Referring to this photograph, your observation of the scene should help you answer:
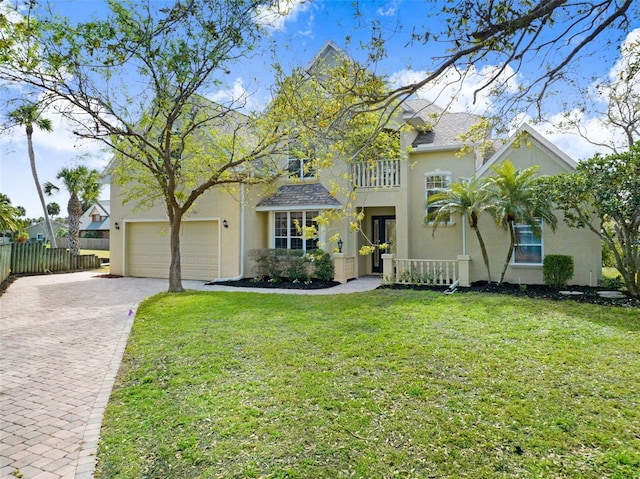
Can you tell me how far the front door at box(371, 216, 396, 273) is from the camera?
57.4ft

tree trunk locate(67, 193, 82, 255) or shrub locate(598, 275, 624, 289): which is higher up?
tree trunk locate(67, 193, 82, 255)

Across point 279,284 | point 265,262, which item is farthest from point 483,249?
point 265,262

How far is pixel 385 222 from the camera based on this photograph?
1764 centimetres

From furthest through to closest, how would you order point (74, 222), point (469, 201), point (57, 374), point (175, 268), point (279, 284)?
point (74, 222), point (279, 284), point (175, 268), point (469, 201), point (57, 374)

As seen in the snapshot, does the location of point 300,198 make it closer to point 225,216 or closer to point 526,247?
point 225,216

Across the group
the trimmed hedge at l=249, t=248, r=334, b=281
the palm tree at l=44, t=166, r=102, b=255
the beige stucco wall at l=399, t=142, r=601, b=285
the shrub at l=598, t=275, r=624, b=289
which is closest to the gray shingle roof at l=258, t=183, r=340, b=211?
the trimmed hedge at l=249, t=248, r=334, b=281

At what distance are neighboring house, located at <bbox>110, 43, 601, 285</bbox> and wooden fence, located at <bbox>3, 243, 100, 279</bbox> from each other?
20.4 ft

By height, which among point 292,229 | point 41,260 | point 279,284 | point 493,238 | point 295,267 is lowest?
point 279,284

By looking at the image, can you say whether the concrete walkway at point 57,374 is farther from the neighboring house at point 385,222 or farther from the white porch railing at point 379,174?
the white porch railing at point 379,174

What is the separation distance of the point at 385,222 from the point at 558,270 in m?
6.91

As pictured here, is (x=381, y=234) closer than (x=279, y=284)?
No

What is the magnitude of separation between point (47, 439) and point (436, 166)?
571 inches

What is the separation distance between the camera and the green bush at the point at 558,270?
12.8 m

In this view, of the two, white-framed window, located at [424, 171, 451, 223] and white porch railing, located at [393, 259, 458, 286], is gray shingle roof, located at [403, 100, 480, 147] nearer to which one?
white-framed window, located at [424, 171, 451, 223]
